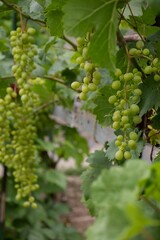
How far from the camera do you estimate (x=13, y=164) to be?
1.65 m

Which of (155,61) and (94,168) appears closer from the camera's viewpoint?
(155,61)

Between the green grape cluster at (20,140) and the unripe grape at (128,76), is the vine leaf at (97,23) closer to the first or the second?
the unripe grape at (128,76)

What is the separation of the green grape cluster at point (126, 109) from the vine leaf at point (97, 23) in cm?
11

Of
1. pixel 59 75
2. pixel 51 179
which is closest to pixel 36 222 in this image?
pixel 51 179

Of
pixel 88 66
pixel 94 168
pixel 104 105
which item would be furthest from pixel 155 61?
pixel 94 168

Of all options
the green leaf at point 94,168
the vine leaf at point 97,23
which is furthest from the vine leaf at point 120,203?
the green leaf at point 94,168

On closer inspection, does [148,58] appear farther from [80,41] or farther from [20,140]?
[20,140]

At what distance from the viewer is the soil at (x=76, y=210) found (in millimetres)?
3877

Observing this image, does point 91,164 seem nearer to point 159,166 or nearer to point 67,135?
point 159,166

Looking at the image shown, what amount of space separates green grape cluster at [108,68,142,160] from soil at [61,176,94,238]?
2.65 m

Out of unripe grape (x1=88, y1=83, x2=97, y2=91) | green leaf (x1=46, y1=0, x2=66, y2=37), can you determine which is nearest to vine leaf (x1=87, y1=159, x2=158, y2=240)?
unripe grape (x1=88, y1=83, x2=97, y2=91)

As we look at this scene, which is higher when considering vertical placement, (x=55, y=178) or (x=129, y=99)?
(x=129, y=99)

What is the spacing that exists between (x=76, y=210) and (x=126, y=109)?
348 centimetres

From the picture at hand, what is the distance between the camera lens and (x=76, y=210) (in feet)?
14.1
